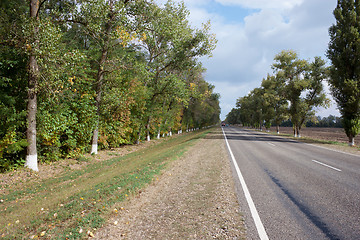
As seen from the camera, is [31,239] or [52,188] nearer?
[31,239]

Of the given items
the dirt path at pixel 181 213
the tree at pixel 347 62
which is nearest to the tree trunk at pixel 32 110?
the dirt path at pixel 181 213

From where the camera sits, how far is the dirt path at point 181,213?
3.60 meters

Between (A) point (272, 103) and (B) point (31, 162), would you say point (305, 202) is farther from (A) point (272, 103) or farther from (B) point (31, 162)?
(A) point (272, 103)

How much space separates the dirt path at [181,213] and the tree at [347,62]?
21.4m

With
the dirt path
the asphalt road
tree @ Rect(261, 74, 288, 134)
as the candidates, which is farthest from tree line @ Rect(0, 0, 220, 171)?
tree @ Rect(261, 74, 288, 134)

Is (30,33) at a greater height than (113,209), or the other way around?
(30,33)

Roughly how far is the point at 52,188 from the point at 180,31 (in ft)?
53.3

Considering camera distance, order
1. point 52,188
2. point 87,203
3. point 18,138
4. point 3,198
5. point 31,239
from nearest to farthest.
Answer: point 31,239
point 87,203
point 3,198
point 52,188
point 18,138

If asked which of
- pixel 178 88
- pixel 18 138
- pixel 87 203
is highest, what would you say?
pixel 178 88

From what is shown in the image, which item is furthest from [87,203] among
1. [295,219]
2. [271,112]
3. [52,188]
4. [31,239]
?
[271,112]

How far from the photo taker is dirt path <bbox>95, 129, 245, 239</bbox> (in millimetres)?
3604

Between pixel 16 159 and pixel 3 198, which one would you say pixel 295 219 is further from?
pixel 16 159

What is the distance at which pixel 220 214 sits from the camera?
4.20m

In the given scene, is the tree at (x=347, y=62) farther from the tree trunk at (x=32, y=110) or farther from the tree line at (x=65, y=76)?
the tree trunk at (x=32, y=110)
